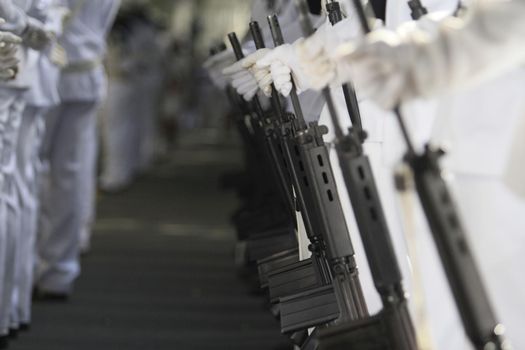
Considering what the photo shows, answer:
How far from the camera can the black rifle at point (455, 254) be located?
2330mm

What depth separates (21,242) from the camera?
208 inches

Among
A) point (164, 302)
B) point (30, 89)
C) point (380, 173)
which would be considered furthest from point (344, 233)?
point (164, 302)

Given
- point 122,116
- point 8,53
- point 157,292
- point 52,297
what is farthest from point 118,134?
point 8,53

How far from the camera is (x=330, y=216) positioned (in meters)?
3.36

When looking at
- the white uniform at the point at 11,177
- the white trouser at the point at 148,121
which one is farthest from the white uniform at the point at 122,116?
the white uniform at the point at 11,177

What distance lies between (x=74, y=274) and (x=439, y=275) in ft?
12.1

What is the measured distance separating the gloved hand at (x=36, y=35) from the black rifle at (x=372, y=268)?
2.28 meters

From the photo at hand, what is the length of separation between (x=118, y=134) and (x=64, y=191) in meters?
6.05

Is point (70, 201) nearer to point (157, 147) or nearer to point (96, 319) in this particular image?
point (96, 319)

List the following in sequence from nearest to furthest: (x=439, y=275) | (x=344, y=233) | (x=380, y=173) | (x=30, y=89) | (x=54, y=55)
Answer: (x=439, y=275) < (x=344, y=233) < (x=380, y=173) < (x=30, y=89) < (x=54, y=55)

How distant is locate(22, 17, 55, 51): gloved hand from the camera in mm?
4754

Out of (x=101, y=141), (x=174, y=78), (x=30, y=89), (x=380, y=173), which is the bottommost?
(x=380, y=173)

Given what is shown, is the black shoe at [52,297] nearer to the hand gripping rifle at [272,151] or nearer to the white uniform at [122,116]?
the hand gripping rifle at [272,151]

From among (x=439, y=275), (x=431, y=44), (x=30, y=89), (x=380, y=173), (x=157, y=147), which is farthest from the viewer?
(x=157, y=147)
